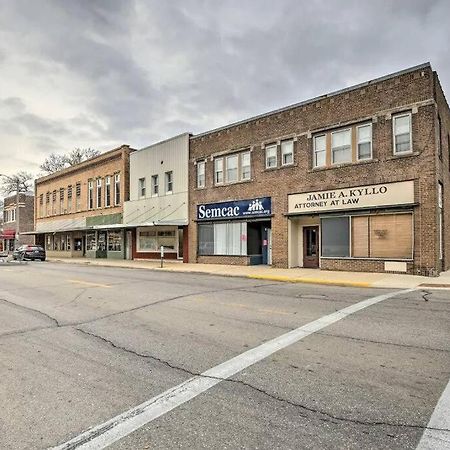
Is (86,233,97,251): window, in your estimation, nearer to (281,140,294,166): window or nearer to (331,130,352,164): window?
(281,140,294,166): window

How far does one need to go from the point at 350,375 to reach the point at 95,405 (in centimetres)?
290

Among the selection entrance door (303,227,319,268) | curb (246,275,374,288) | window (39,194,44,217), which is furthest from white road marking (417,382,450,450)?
window (39,194,44,217)

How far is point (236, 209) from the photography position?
23172 mm

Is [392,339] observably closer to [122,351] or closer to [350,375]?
[350,375]

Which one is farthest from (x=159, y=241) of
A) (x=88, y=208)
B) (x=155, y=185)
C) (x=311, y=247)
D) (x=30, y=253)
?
(x=30, y=253)

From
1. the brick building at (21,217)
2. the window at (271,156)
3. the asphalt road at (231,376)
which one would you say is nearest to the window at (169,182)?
the window at (271,156)

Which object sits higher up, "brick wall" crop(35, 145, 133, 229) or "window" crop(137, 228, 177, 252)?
"brick wall" crop(35, 145, 133, 229)

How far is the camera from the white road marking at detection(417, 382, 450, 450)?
318 cm

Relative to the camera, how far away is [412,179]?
53.3ft

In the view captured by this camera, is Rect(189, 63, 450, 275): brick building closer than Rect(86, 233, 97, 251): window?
Yes

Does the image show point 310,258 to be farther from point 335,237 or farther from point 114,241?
point 114,241

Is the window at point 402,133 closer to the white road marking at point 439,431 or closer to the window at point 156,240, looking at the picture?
the white road marking at point 439,431

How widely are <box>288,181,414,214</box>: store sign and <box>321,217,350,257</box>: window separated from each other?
625mm

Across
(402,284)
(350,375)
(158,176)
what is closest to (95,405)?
(350,375)
